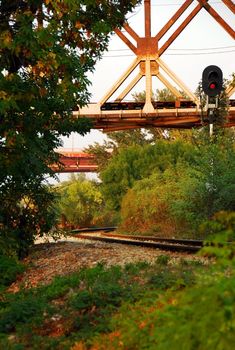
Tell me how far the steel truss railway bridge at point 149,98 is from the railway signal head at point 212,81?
33088mm

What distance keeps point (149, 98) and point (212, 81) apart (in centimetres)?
3719

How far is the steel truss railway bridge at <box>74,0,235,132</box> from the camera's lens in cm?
5594

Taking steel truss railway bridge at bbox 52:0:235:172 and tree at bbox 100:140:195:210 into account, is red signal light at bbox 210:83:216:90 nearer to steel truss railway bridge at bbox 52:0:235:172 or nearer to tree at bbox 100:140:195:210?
tree at bbox 100:140:195:210

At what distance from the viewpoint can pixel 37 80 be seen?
1273cm

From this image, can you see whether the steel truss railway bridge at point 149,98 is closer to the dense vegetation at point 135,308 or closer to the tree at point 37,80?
the tree at point 37,80

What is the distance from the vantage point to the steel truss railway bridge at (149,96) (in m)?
55.9

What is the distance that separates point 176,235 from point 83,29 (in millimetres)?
11427

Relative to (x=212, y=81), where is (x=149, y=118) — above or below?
above

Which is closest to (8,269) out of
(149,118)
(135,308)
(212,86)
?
(135,308)

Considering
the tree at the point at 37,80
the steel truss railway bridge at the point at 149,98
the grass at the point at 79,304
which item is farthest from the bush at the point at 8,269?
the steel truss railway bridge at the point at 149,98

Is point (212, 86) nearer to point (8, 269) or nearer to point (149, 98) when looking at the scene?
point (8, 269)

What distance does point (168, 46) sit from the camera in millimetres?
61719

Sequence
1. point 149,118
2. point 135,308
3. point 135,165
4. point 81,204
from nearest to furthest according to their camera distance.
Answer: point 135,308
point 81,204
point 135,165
point 149,118

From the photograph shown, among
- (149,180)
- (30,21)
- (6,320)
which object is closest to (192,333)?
(6,320)
